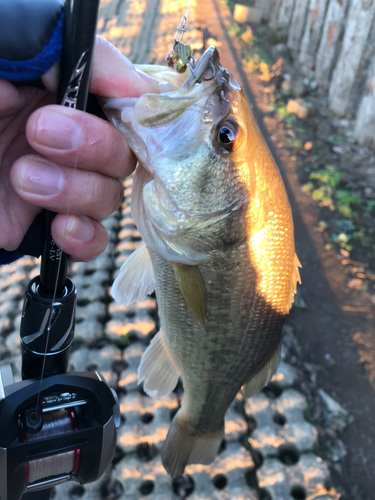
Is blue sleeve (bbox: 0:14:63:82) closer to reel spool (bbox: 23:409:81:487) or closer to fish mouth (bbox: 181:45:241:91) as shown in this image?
fish mouth (bbox: 181:45:241:91)

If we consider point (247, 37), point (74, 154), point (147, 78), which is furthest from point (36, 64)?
point (247, 37)

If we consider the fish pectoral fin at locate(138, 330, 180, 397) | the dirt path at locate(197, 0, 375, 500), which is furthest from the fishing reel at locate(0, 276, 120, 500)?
the dirt path at locate(197, 0, 375, 500)

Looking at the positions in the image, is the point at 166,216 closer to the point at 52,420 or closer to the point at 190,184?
the point at 190,184

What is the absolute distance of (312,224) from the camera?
15.0ft

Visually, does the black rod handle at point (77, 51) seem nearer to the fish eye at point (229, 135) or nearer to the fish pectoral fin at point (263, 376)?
the fish eye at point (229, 135)

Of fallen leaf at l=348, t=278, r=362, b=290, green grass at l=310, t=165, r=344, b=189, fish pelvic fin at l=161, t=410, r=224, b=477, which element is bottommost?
fallen leaf at l=348, t=278, r=362, b=290

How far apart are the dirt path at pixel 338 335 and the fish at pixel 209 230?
4.64 ft

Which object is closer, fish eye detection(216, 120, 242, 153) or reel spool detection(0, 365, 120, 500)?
reel spool detection(0, 365, 120, 500)

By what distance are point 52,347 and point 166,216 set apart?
1.84 ft

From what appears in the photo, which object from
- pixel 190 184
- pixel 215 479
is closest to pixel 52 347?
pixel 190 184

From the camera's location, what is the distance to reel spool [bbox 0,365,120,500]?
3.72ft

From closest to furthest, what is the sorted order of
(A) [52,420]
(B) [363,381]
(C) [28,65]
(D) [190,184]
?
(C) [28,65], (A) [52,420], (D) [190,184], (B) [363,381]

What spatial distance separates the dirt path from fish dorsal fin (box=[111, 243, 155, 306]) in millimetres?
1837

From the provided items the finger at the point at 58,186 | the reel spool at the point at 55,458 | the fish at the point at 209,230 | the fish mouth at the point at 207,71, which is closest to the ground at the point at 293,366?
the fish at the point at 209,230
